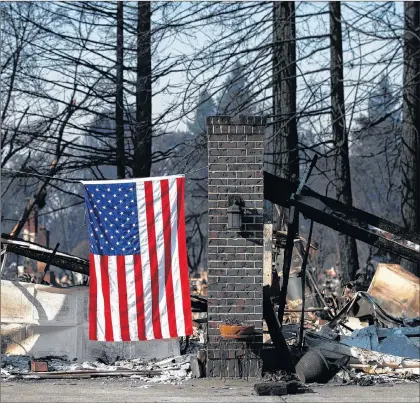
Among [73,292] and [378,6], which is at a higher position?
[378,6]

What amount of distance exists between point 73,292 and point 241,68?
933cm

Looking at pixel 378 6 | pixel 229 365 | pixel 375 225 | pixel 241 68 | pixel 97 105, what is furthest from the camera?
pixel 97 105

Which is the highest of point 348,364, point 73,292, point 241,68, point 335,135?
point 241,68

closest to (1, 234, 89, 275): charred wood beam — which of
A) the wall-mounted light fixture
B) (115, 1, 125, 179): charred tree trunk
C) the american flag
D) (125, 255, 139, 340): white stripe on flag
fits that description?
the american flag

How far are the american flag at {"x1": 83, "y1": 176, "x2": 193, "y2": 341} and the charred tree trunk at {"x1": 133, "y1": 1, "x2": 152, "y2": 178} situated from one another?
10.9m

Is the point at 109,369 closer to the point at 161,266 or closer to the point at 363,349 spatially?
the point at 161,266

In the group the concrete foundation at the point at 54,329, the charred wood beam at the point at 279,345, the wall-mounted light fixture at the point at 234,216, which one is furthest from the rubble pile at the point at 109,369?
the wall-mounted light fixture at the point at 234,216

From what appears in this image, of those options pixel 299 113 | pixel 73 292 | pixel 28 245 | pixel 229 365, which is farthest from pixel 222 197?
pixel 299 113

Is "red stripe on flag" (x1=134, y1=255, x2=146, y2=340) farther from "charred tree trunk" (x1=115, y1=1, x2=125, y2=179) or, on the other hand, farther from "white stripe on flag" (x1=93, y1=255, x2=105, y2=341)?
"charred tree trunk" (x1=115, y1=1, x2=125, y2=179)

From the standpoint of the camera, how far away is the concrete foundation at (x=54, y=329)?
492 inches

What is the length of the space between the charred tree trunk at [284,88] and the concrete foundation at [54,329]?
28.0ft

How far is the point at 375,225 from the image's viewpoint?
1191 cm

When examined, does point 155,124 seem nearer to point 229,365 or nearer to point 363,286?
point 363,286

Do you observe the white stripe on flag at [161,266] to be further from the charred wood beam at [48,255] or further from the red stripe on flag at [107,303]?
the charred wood beam at [48,255]
